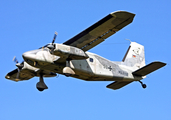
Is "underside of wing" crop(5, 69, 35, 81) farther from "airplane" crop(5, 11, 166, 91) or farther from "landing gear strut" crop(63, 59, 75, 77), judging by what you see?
"landing gear strut" crop(63, 59, 75, 77)

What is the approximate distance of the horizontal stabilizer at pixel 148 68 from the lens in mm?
23816

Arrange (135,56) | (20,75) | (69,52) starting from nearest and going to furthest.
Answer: (69,52) → (20,75) → (135,56)

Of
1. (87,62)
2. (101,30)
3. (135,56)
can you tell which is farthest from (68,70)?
(135,56)

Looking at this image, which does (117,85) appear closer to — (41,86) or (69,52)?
(41,86)

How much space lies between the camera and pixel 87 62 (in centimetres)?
2361

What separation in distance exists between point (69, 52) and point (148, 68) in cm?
691

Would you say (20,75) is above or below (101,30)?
above

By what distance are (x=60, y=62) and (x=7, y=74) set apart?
786cm

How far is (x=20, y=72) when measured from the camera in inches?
1027

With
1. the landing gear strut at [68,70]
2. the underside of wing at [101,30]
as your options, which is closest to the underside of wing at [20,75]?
the landing gear strut at [68,70]

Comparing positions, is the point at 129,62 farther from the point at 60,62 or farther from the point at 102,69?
the point at 60,62

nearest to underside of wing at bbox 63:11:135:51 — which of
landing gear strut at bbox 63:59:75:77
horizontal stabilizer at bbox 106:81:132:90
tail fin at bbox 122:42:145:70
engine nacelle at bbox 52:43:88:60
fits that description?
engine nacelle at bbox 52:43:88:60

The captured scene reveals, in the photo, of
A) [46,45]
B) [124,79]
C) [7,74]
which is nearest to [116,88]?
[124,79]

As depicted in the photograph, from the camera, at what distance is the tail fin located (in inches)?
1078
